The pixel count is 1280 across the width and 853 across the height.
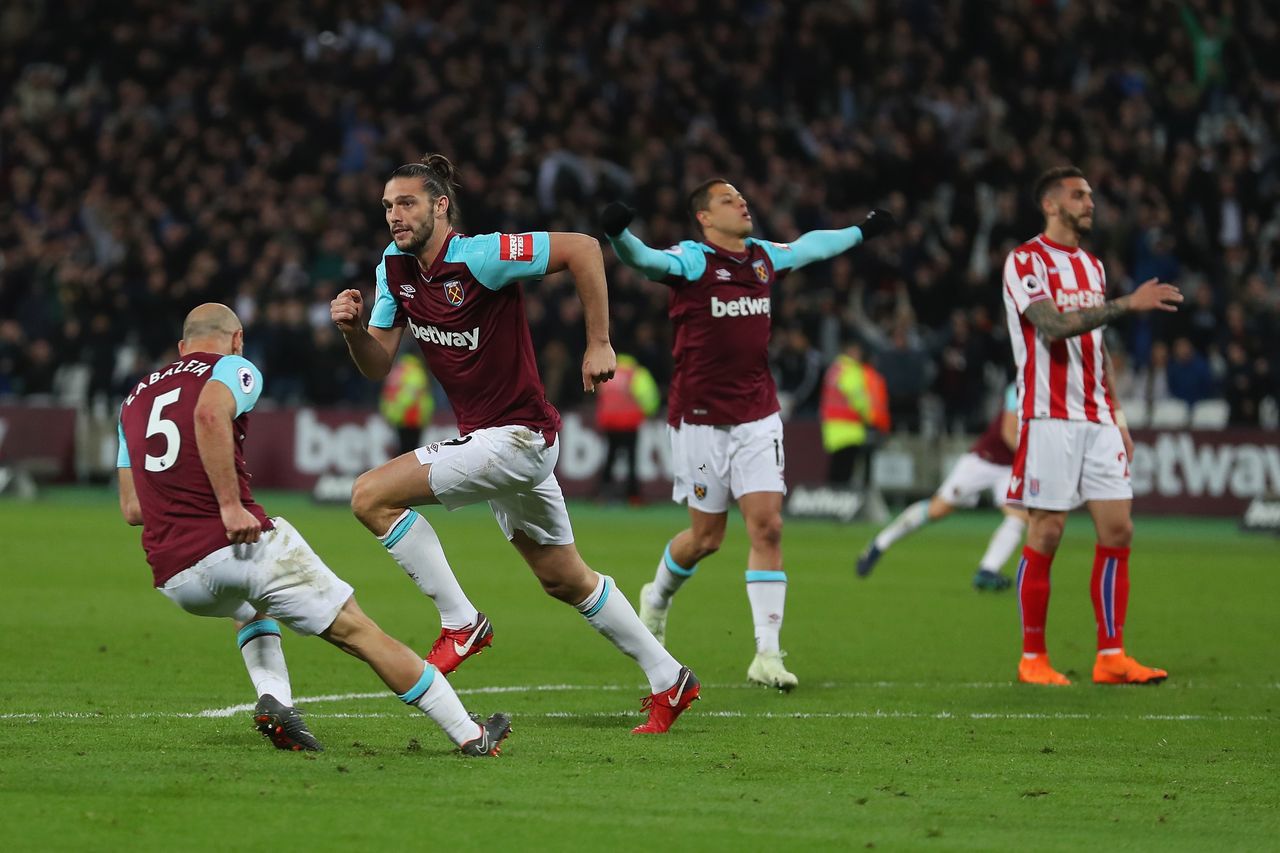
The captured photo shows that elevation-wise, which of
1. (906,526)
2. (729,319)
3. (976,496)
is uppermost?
(729,319)

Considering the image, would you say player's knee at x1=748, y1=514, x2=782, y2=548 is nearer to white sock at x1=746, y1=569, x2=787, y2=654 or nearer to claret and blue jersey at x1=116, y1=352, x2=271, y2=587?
white sock at x1=746, y1=569, x2=787, y2=654

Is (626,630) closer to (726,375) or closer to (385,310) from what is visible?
(385,310)

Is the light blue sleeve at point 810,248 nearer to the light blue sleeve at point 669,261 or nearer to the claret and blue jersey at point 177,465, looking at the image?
the light blue sleeve at point 669,261

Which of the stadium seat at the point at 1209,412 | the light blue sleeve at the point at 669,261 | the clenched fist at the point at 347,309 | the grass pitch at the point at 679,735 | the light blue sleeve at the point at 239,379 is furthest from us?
the stadium seat at the point at 1209,412

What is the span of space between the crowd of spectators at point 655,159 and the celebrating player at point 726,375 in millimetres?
13095

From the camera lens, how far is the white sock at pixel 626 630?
7711 millimetres

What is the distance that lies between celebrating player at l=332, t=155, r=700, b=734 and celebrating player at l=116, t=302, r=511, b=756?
2.74ft

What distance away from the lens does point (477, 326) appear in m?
7.70

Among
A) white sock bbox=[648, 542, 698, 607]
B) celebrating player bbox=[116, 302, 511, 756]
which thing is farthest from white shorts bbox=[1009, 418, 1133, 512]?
celebrating player bbox=[116, 302, 511, 756]

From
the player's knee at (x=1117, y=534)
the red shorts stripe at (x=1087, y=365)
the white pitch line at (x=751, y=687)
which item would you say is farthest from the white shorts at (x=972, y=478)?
the white pitch line at (x=751, y=687)

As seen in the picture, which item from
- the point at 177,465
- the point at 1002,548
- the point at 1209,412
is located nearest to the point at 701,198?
the point at 177,465

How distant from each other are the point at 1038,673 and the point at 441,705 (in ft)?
13.4

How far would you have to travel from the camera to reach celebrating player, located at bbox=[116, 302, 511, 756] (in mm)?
6684

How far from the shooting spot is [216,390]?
673 centimetres
